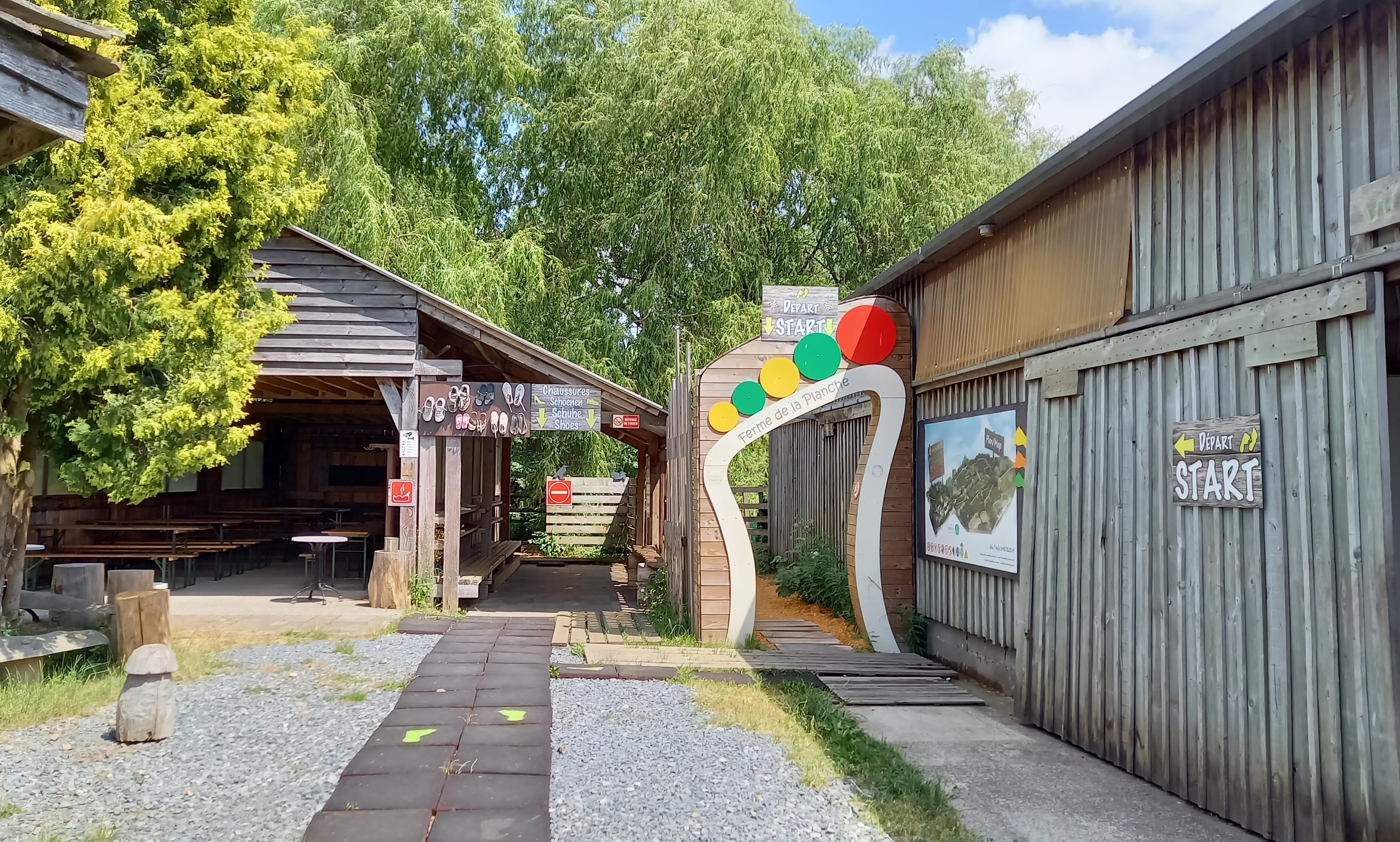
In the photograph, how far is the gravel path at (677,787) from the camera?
4.04 meters

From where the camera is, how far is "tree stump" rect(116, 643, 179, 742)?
5156 millimetres

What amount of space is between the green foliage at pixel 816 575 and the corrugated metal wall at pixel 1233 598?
3997mm

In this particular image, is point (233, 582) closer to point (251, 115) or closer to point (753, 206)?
point (251, 115)

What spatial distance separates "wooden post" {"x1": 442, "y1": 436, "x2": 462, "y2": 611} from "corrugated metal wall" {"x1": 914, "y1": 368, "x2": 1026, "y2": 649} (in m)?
4.80

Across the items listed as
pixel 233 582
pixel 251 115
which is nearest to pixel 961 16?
pixel 251 115

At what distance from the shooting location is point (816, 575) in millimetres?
11305

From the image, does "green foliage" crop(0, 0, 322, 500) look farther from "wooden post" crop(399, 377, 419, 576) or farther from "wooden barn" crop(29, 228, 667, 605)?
"wooden post" crop(399, 377, 419, 576)

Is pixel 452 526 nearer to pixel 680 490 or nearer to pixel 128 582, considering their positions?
pixel 680 490

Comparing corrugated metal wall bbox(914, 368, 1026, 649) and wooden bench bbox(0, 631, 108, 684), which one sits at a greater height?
corrugated metal wall bbox(914, 368, 1026, 649)

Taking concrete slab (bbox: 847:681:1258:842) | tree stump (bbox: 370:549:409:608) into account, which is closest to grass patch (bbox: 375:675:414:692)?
concrete slab (bbox: 847:681:1258:842)

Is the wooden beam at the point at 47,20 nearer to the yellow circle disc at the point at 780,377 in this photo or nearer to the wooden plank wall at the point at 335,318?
the yellow circle disc at the point at 780,377

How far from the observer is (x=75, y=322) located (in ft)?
20.4

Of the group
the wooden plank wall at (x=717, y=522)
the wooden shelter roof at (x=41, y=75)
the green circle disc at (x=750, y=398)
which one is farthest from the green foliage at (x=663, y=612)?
the wooden shelter roof at (x=41, y=75)

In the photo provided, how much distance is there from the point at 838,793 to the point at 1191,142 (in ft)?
12.6
